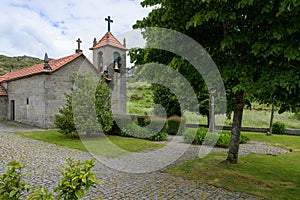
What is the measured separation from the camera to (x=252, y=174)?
6199mm

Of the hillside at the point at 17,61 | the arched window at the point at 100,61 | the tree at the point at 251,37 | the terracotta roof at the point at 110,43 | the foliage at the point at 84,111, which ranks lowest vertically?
the foliage at the point at 84,111

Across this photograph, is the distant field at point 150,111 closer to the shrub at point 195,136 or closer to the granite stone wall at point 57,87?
the granite stone wall at point 57,87

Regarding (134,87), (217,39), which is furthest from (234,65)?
(134,87)

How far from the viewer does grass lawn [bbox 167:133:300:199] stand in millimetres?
5066

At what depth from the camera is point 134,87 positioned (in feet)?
55.7

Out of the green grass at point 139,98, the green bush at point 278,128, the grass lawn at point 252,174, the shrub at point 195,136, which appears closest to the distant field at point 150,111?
the green grass at point 139,98

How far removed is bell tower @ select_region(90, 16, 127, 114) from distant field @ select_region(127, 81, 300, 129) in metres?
0.75

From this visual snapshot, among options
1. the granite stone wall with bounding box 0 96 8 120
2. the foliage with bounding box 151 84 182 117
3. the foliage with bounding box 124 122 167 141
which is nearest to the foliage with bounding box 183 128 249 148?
the foliage with bounding box 124 122 167 141

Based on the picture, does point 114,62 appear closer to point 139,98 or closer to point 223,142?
point 139,98

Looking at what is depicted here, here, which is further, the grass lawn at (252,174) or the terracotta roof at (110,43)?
the terracotta roof at (110,43)

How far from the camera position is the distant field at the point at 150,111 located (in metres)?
17.3

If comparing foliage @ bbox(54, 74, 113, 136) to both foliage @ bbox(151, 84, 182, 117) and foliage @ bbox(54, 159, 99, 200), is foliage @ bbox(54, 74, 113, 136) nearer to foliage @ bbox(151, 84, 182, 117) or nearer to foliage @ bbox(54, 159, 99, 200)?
foliage @ bbox(151, 84, 182, 117)

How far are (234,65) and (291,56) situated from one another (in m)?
1.59

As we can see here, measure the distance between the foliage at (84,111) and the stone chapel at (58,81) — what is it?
110 inches
